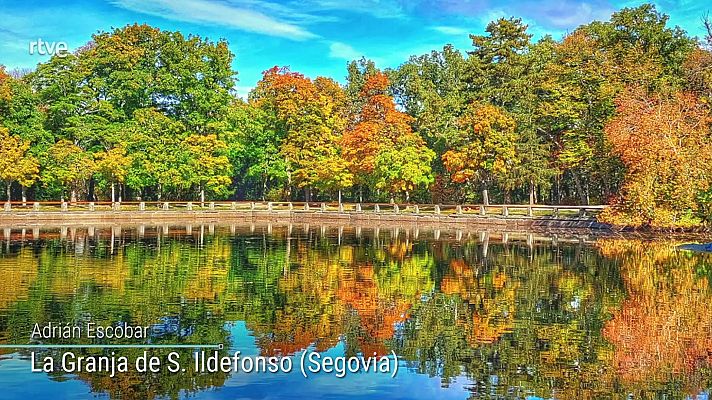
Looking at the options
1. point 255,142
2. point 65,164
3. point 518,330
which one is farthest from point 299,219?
point 518,330

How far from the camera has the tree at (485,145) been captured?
57188mm

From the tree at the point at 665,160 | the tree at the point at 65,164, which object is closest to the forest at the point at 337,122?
the tree at the point at 65,164

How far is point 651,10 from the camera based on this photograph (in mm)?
55812

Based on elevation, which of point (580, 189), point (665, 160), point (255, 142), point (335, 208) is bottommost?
point (335, 208)

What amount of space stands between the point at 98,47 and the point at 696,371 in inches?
2419

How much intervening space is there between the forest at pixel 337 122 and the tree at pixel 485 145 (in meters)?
0.12

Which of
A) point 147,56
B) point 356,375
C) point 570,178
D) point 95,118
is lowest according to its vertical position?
point 356,375

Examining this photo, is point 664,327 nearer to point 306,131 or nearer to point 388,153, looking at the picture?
point 388,153

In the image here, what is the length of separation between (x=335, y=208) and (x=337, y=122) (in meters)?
9.83

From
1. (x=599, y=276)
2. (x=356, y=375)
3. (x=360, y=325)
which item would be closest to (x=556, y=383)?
(x=356, y=375)

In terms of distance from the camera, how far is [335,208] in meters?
65.1

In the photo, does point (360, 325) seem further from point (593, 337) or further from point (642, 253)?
point (642, 253)

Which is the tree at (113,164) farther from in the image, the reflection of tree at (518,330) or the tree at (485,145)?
the reflection of tree at (518,330)

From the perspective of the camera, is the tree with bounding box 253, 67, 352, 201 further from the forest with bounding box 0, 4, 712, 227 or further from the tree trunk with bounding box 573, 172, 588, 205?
the tree trunk with bounding box 573, 172, 588, 205
